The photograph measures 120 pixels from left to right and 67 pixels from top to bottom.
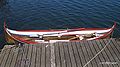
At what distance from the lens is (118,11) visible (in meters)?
38.6

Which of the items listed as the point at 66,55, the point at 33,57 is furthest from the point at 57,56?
the point at 33,57

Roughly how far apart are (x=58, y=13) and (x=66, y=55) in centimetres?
1644

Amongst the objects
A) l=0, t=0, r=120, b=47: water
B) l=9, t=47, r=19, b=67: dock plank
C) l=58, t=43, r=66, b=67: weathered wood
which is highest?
l=9, t=47, r=19, b=67: dock plank

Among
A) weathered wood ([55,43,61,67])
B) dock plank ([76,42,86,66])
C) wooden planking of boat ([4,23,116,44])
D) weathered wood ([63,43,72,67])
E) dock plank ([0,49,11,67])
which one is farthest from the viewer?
wooden planking of boat ([4,23,116,44])

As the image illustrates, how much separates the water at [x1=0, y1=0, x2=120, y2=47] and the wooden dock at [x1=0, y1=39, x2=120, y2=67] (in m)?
9.11

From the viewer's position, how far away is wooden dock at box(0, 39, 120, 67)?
2097cm

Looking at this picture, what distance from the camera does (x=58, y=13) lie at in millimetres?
37812

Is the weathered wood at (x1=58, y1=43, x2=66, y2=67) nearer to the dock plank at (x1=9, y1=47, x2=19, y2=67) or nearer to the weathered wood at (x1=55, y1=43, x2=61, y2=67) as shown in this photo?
the weathered wood at (x1=55, y1=43, x2=61, y2=67)

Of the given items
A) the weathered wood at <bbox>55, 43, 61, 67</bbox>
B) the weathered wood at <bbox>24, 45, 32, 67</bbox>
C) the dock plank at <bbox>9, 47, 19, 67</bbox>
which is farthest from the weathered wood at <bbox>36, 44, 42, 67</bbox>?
the dock plank at <bbox>9, 47, 19, 67</bbox>

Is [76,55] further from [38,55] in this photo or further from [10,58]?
[10,58]

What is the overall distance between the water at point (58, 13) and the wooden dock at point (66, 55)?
29.9 feet

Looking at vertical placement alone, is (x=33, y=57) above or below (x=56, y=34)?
above

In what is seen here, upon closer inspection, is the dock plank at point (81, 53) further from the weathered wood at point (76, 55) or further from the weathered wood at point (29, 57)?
the weathered wood at point (29, 57)

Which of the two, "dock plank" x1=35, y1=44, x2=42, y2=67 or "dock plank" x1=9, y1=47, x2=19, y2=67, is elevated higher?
"dock plank" x1=9, y1=47, x2=19, y2=67
